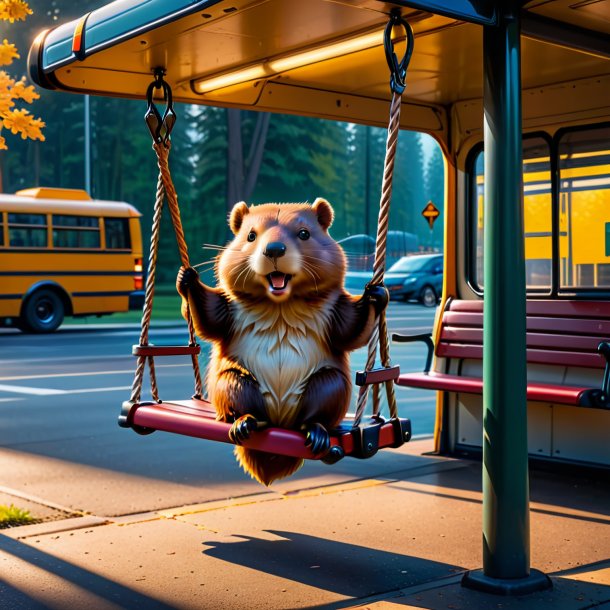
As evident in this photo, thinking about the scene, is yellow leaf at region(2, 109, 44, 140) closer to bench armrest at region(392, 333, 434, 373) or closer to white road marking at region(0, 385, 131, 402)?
bench armrest at region(392, 333, 434, 373)

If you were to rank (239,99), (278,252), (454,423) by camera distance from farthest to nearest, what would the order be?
1. (454,423)
2. (239,99)
3. (278,252)

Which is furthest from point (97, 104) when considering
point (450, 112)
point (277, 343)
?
point (277, 343)

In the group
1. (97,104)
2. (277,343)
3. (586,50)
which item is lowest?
(277,343)

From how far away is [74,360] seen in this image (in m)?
15.9

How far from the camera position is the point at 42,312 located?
2258cm

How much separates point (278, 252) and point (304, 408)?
656 millimetres

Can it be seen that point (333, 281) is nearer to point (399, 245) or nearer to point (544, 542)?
point (544, 542)

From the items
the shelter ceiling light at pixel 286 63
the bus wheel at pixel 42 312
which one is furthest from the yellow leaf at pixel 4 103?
the bus wheel at pixel 42 312

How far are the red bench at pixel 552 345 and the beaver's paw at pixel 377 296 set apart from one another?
8.12ft

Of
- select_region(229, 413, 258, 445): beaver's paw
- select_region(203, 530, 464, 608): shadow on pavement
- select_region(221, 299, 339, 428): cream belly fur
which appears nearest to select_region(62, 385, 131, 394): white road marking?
select_region(203, 530, 464, 608): shadow on pavement

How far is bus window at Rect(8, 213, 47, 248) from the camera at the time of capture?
21750mm

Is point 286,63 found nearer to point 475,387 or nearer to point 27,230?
point 475,387

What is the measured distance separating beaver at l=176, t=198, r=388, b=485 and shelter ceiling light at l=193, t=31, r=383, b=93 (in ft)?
3.69

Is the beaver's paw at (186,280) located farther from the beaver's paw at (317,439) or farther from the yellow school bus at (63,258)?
the yellow school bus at (63,258)
